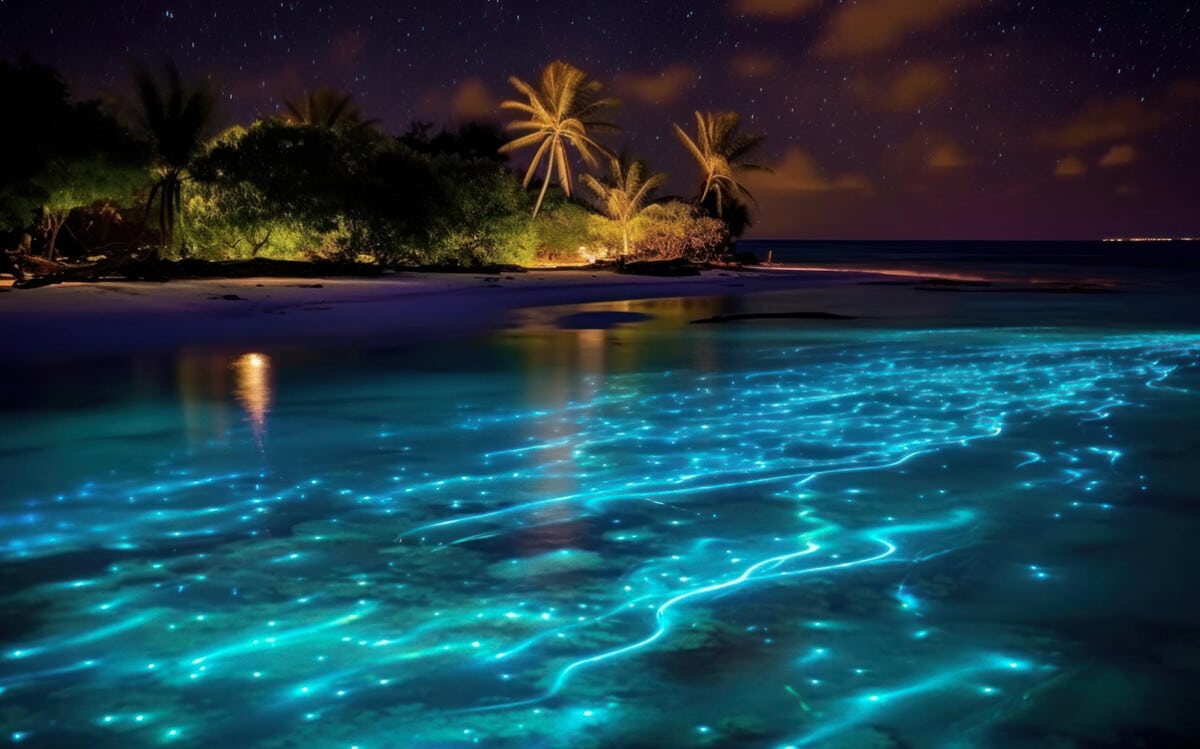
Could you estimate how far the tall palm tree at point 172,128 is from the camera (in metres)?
33.6

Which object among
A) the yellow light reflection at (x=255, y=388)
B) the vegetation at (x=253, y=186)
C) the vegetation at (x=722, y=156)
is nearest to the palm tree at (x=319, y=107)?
the vegetation at (x=253, y=186)

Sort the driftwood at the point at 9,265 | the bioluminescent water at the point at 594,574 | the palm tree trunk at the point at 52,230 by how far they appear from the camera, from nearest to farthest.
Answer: the bioluminescent water at the point at 594,574
the driftwood at the point at 9,265
the palm tree trunk at the point at 52,230

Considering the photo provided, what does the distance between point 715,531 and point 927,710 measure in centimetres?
227

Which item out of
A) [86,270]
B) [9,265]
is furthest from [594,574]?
[9,265]

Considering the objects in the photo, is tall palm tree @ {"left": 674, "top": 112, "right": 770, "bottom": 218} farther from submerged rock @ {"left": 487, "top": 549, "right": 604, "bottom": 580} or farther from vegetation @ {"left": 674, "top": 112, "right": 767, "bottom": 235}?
submerged rock @ {"left": 487, "top": 549, "right": 604, "bottom": 580}

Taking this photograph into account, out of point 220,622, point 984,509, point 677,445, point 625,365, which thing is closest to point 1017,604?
point 984,509

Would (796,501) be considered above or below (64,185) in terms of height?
below

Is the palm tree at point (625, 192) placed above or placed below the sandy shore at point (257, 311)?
above

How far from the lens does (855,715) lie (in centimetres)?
342

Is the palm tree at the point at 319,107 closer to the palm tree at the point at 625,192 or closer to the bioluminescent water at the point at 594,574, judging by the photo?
the palm tree at the point at 625,192

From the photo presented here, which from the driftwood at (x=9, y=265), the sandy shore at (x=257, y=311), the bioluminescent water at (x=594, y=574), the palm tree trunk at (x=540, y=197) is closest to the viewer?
the bioluminescent water at (x=594, y=574)

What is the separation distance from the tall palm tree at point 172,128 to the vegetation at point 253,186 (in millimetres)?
42

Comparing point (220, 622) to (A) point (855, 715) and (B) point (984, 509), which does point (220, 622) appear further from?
(B) point (984, 509)

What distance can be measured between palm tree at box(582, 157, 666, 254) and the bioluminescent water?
40817 mm
